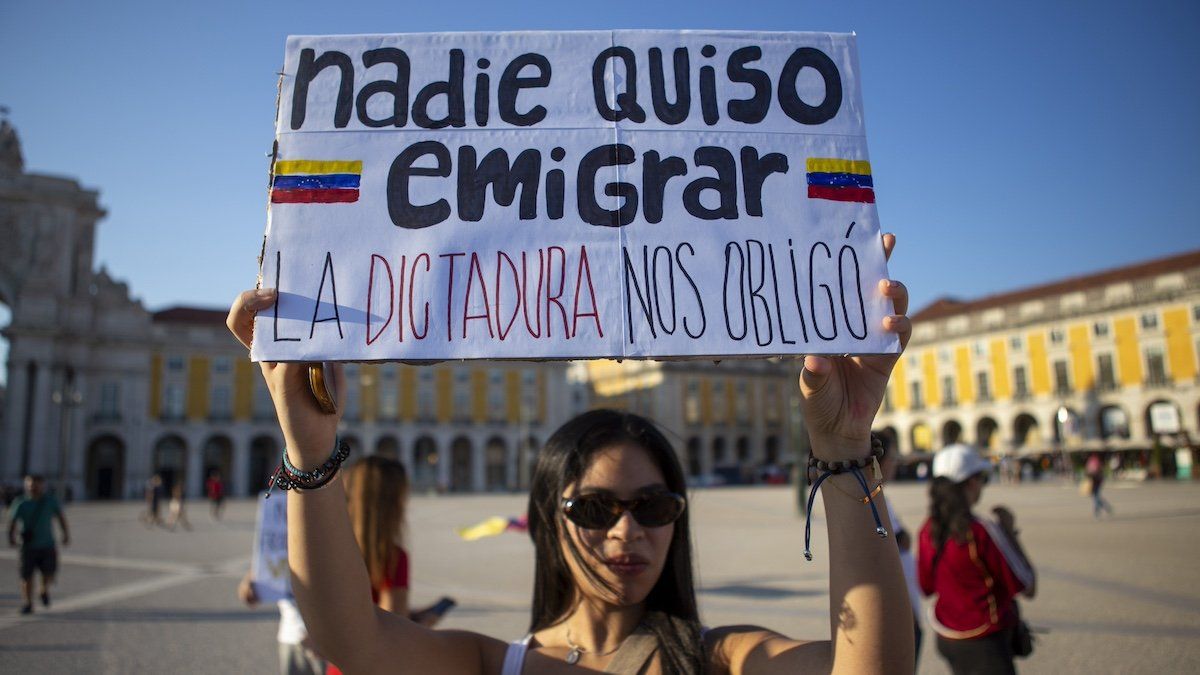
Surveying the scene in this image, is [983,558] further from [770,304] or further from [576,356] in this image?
[576,356]

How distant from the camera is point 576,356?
1442 mm

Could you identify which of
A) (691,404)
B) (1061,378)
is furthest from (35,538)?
(691,404)

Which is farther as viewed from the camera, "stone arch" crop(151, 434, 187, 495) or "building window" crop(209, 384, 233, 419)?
"building window" crop(209, 384, 233, 419)

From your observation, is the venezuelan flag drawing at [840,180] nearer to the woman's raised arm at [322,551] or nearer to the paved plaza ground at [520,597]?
the paved plaza ground at [520,597]

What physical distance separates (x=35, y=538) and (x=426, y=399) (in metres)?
45.2

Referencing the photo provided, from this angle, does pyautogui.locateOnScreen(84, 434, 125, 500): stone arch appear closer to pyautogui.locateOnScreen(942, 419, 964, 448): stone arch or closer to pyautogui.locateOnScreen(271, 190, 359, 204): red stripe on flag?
pyautogui.locateOnScreen(942, 419, 964, 448): stone arch

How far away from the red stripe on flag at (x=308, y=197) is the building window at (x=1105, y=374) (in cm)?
4821

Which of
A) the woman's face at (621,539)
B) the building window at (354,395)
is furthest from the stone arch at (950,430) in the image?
the woman's face at (621,539)

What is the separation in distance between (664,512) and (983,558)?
2.33 metres

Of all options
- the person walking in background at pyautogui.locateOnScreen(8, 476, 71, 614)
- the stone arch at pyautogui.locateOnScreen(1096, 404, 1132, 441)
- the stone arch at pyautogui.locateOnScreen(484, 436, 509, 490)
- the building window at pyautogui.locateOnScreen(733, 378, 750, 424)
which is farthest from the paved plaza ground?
the building window at pyautogui.locateOnScreen(733, 378, 750, 424)

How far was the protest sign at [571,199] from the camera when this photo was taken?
1481 mm

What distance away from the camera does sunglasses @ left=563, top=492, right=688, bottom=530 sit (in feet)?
5.19

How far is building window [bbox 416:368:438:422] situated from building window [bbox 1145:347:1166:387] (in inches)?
1636

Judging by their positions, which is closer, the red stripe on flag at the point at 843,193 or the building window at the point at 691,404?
the red stripe on flag at the point at 843,193
